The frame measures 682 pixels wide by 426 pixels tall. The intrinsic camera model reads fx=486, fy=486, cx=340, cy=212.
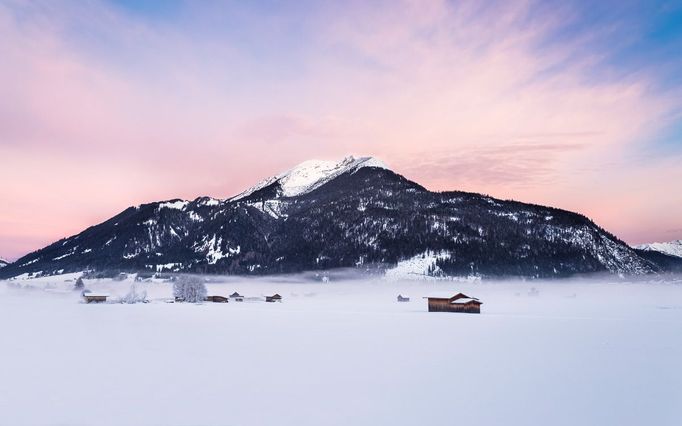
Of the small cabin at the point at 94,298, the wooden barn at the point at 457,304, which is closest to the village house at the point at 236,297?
the small cabin at the point at 94,298

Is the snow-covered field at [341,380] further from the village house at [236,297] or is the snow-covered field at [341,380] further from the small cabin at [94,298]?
the village house at [236,297]

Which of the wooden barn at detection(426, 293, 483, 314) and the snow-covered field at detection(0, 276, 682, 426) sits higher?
the wooden barn at detection(426, 293, 483, 314)

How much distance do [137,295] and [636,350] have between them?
141016mm

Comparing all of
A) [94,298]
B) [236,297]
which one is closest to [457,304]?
[236,297]

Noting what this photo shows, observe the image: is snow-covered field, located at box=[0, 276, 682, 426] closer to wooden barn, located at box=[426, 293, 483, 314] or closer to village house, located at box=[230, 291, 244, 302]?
wooden barn, located at box=[426, 293, 483, 314]

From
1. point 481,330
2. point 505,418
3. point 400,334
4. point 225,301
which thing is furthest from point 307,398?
point 225,301

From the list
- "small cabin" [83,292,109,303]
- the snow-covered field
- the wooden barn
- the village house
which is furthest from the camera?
the village house

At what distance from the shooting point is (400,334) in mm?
49156

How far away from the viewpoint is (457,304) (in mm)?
92500

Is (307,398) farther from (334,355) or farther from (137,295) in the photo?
(137,295)

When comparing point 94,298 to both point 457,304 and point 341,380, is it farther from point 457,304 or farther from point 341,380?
point 341,380

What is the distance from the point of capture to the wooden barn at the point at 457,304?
89912 millimetres

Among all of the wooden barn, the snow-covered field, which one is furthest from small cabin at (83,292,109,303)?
the snow-covered field

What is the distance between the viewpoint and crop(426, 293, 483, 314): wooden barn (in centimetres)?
8991
